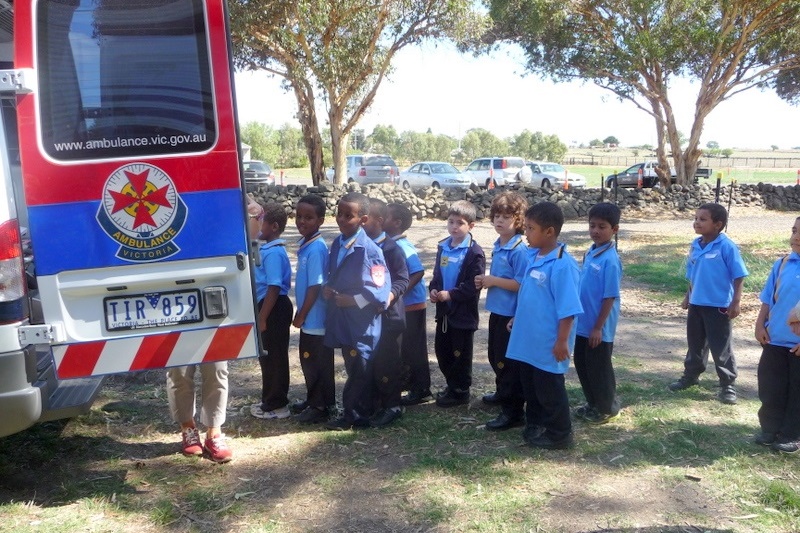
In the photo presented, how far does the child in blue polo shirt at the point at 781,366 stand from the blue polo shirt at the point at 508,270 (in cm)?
148

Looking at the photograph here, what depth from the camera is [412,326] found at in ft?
17.4

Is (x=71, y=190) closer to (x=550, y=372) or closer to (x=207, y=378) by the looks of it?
(x=207, y=378)

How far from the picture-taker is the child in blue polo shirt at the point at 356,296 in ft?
15.1

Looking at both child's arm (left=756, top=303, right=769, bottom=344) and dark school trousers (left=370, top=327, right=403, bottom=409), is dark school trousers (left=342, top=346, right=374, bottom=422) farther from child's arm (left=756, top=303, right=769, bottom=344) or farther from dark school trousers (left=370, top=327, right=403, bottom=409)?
child's arm (left=756, top=303, right=769, bottom=344)

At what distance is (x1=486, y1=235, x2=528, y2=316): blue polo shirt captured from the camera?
192 inches

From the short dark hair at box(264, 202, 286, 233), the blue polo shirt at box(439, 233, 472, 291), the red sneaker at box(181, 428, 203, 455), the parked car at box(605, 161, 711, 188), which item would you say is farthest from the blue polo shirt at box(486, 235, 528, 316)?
the parked car at box(605, 161, 711, 188)

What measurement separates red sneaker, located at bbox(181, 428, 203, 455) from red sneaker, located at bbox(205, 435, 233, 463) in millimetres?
132

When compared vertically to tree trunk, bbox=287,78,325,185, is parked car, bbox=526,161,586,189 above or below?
below

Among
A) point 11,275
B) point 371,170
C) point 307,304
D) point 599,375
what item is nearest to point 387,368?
point 307,304

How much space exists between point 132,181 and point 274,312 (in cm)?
171

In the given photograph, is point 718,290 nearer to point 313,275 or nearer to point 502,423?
point 502,423

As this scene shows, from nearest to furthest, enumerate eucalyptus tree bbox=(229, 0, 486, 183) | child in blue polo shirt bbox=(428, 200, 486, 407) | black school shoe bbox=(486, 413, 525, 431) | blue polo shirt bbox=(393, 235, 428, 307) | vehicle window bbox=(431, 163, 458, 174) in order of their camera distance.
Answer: black school shoe bbox=(486, 413, 525, 431) → child in blue polo shirt bbox=(428, 200, 486, 407) → blue polo shirt bbox=(393, 235, 428, 307) → eucalyptus tree bbox=(229, 0, 486, 183) → vehicle window bbox=(431, 163, 458, 174)

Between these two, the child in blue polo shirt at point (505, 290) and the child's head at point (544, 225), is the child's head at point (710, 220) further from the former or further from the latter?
the child's head at point (544, 225)

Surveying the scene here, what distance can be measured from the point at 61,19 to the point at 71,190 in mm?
747
